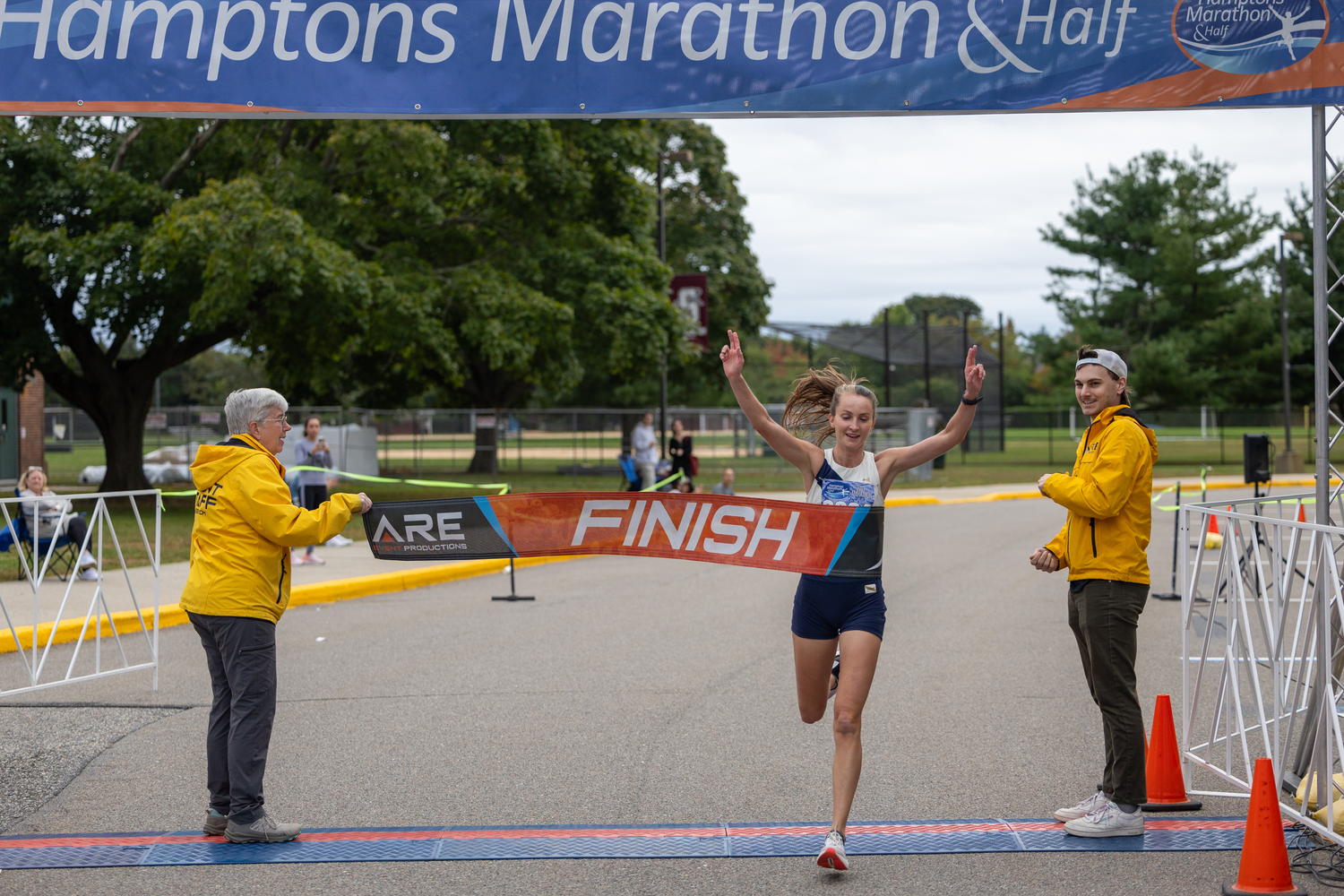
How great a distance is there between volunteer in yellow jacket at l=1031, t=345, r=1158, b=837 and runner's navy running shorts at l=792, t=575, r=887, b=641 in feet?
2.82

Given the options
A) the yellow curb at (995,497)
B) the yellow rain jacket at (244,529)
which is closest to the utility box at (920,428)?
the yellow curb at (995,497)

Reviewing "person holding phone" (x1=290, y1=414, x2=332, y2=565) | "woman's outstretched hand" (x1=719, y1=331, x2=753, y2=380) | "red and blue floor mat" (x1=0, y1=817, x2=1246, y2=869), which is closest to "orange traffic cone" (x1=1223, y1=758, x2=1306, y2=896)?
"red and blue floor mat" (x1=0, y1=817, x2=1246, y2=869)

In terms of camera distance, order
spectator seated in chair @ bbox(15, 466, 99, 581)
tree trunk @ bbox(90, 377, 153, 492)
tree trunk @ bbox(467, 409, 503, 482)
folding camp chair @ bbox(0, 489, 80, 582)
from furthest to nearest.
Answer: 1. tree trunk @ bbox(467, 409, 503, 482)
2. tree trunk @ bbox(90, 377, 153, 492)
3. spectator seated in chair @ bbox(15, 466, 99, 581)
4. folding camp chair @ bbox(0, 489, 80, 582)

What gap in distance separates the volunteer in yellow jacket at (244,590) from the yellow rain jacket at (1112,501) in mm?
2952

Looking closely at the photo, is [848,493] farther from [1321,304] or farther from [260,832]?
[260,832]

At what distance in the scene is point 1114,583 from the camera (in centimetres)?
494

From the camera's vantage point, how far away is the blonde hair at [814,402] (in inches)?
215

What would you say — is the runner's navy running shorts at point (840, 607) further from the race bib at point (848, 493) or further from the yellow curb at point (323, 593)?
the yellow curb at point (323, 593)

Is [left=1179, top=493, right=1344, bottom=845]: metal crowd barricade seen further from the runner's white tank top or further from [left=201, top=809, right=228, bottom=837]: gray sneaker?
[left=201, top=809, right=228, bottom=837]: gray sneaker

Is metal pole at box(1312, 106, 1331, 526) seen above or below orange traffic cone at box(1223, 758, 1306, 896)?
above

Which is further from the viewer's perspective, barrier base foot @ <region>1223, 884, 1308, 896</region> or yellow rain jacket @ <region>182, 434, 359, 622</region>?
yellow rain jacket @ <region>182, 434, 359, 622</region>

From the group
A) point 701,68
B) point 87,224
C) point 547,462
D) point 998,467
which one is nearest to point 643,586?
point 701,68

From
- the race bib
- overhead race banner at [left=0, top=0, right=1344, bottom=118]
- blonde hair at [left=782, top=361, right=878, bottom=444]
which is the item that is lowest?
the race bib

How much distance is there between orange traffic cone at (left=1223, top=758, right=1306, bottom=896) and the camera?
4230 millimetres
